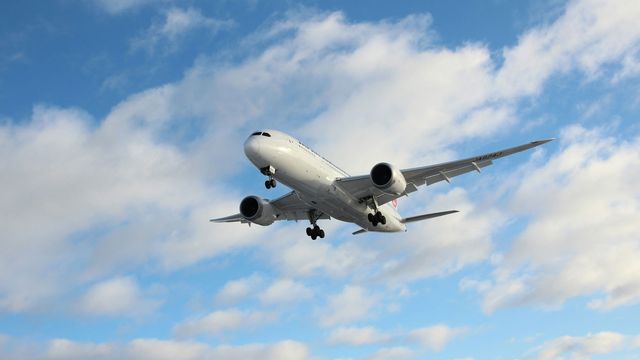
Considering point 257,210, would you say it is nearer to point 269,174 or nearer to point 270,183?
point 270,183

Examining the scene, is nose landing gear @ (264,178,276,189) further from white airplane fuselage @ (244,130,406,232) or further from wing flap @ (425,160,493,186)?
wing flap @ (425,160,493,186)

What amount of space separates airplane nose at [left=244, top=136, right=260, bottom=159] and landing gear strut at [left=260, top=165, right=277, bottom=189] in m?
0.98

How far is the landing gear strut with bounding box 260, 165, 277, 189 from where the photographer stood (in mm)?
30984

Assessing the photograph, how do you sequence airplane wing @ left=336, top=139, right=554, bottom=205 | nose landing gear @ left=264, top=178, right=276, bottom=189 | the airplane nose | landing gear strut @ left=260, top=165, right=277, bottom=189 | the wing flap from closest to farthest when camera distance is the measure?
the airplane nose → landing gear strut @ left=260, top=165, right=277, bottom=189 → nose landing gear @ left=264, top=178, right=276, bottom=189 → airplane wing @ left=336, top=139, right=554, bottom=205 → the wing flap

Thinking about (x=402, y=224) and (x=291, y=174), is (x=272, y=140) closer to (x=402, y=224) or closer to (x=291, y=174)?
(x=291, y=174)

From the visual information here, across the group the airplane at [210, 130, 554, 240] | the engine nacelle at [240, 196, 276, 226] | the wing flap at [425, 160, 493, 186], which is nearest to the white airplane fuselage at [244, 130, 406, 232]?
the airplane at [210, 130, 554, 240]

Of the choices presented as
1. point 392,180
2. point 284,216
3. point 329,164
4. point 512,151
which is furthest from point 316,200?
point 512,151

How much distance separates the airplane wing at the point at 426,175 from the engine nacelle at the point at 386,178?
70 cm

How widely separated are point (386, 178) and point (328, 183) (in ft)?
9.95

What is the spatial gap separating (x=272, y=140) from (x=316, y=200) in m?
4.75

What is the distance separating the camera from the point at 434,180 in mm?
36750

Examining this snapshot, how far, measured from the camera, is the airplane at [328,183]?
31.2 metres

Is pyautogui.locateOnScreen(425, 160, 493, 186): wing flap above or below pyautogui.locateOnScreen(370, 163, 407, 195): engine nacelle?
above

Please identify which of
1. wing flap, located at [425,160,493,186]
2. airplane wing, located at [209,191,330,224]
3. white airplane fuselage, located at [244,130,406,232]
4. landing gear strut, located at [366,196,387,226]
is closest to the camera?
white airplane fuselage, located at [244,130,406,232]
